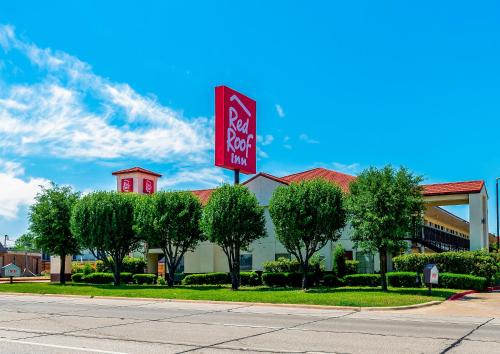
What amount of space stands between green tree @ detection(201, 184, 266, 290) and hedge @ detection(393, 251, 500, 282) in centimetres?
901

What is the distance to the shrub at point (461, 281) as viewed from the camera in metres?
30.1

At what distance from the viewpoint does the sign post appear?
35500mm

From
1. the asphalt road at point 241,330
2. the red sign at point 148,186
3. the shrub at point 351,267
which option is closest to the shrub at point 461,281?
the shrub at point 351,267

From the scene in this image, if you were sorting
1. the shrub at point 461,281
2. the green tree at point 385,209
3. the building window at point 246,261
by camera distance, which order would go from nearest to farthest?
the green tree at point 385,209, the shrub at point 461,281, the building window at point 246,261

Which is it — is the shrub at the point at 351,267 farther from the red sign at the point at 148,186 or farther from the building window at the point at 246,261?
the red sign at the point at 148,186

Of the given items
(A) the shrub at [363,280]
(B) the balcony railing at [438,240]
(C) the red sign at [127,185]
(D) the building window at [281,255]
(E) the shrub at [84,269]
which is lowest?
(E) the shrub at [84,269]

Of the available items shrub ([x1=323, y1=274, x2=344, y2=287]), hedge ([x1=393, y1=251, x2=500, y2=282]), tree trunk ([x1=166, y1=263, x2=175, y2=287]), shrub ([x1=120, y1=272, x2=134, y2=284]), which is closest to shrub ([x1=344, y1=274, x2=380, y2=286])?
shrub ([x1=323, y1=274, x2=344, y2=287])

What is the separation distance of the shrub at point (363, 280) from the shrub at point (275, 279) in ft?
13.7

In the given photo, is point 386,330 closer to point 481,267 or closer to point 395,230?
point 395,230

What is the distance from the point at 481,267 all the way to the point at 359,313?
→ 1542cm

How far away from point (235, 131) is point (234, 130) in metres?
0.15

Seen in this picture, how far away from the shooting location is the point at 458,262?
3225 centimetres

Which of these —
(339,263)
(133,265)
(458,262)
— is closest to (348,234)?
(339,263)

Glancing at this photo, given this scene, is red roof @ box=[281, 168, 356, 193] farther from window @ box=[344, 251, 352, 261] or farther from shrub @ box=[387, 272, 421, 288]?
shrub @ box=[387, 272, 421, 288]
